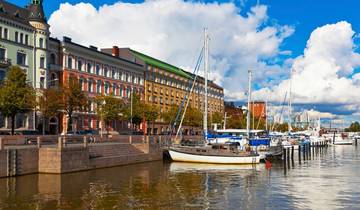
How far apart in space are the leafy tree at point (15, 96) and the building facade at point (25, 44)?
37.2ft

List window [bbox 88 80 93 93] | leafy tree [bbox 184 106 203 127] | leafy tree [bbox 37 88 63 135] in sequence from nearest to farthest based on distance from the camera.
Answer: leafy tree [bbox 37 88 63 135] < window [bbox 88 80 93 93] < leafy tree [bbox 184 106 203 127]

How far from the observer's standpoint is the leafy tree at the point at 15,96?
6153 centimetres

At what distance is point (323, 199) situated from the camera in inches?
1287

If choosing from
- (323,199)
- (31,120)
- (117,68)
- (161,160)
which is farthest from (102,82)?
(323,199)

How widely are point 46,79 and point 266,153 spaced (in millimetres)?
40662

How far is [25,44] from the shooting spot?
262ft

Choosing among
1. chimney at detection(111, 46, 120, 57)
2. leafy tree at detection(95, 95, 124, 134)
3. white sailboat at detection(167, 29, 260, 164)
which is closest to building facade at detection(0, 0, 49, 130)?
leafy tree at detection(95, 95, 124, 134)

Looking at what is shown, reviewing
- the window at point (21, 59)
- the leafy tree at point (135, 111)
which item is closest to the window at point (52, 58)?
the window at point (21, 59)

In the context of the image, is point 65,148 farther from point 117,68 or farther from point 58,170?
point 117,68

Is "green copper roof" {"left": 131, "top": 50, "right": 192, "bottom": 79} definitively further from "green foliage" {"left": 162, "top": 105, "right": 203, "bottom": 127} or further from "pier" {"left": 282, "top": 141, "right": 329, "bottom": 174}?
"pier" {"left": 282, "top": 141, "right": 329, "bottom": 174}

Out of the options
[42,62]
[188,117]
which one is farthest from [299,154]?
[188,117]

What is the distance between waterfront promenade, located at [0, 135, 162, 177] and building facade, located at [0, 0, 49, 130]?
946 inches

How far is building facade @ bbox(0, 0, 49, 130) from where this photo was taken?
2968 inches

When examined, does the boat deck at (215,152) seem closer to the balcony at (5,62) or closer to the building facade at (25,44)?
the building facade at (25,44)
